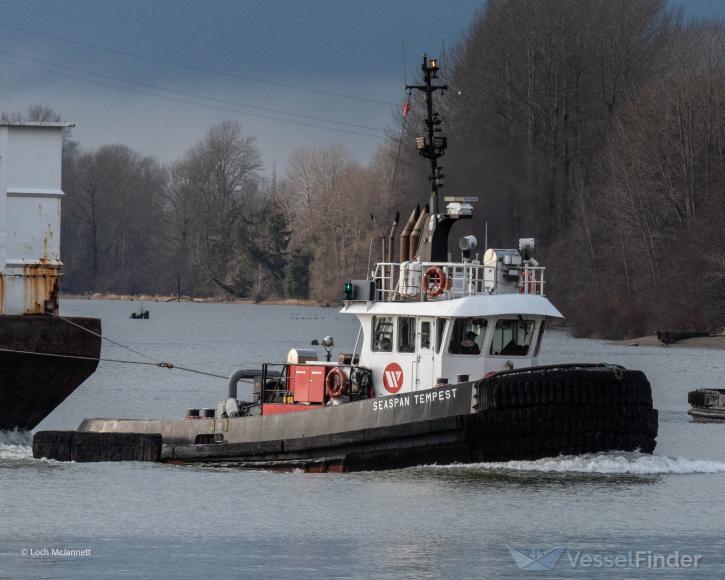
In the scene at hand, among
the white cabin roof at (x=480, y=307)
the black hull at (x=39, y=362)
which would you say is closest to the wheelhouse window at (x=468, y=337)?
the white cabin roof at (x=480, y=307)

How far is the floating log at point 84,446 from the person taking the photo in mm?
26328

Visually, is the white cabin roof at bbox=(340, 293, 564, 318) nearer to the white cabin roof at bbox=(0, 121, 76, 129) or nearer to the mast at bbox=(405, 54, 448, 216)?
the mast at bbox=(405, 54, 448, 216)

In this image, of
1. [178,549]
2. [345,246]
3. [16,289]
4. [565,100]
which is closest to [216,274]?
[345,246]

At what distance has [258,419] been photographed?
25.0 m

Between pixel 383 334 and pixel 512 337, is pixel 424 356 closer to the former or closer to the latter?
pixel 383 334

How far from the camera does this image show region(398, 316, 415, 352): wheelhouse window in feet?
80.9

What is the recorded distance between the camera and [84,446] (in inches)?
1039

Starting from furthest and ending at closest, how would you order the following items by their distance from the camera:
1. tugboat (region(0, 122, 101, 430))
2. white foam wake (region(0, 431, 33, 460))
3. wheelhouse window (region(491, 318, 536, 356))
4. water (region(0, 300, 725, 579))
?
tugboat (region(0, 122, 101, 430))
white foam wake (region(0, 431, 33, 460))
wheelhouse window (region(491, 318, 536, 356))
water (region(0, 300, 725, 579))

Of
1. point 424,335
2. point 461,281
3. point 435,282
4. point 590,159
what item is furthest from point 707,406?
point 590,159

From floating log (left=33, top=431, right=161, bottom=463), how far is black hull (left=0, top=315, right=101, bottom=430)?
1.45 m

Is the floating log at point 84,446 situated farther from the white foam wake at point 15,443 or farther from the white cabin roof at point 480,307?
the white cabin roof at point 480,307

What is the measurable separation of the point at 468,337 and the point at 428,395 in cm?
139

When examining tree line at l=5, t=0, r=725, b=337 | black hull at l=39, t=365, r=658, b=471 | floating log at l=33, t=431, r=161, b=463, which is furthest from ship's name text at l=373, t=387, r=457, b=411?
tree line at l=5, t=0, r=725, b=337

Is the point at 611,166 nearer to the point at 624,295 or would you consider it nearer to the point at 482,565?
the point at 624,295
